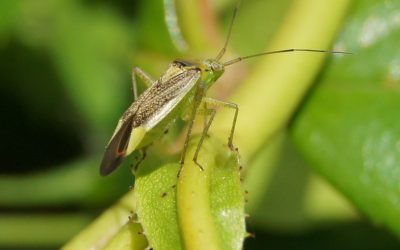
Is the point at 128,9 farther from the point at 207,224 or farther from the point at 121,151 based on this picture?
the point at 207,224

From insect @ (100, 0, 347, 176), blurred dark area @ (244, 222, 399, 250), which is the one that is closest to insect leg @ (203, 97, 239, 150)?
insect @ (100, 0, 347, 176)

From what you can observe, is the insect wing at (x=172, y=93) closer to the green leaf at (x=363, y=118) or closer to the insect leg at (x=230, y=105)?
the insect leg at (x=230, y=105)

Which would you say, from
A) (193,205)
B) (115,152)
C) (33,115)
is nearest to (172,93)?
(115,152)

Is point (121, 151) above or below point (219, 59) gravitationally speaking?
below

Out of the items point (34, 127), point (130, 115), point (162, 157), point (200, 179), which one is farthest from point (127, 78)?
point (200, 179)

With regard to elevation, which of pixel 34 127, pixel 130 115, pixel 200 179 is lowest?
pixel 200 179

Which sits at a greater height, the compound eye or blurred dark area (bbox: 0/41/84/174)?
blurred dark area (bbox: 0/41/84/174)

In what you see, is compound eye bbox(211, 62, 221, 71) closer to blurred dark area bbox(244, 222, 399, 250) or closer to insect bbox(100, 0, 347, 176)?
insect bbox(100, 0, 347, 176)
